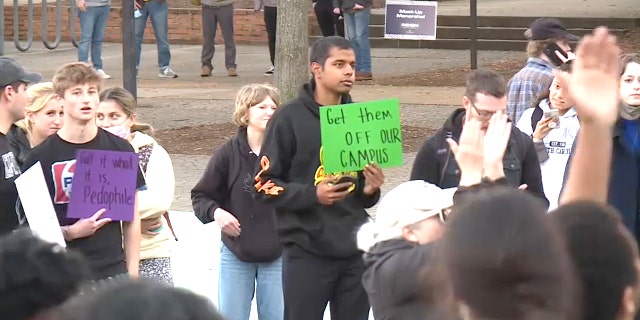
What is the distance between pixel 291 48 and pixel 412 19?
5.59m

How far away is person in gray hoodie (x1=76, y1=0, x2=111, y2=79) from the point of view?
58.7 feet

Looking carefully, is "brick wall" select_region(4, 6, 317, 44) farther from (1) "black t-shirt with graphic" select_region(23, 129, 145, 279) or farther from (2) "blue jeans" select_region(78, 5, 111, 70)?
(1) "black t-shirt with graphic" select_region(23, 129, 145, 279)

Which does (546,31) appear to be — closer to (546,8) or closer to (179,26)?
(179,26)

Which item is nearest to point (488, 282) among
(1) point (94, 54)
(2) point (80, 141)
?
(2) point (80, 141)

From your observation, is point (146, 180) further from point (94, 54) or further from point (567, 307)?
point (94, 54)

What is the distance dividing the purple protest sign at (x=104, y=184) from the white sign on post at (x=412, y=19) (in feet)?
40.5

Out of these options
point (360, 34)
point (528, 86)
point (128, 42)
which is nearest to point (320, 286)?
point (528, 86)

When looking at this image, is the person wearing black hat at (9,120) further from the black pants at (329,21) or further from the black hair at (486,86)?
the black pants at (329,21)

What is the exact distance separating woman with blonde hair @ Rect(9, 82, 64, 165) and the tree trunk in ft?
20.8

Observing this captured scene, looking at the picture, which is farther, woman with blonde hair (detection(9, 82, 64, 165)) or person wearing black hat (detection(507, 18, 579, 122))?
person wearing black hat (detection(507, 18, 579, 122))

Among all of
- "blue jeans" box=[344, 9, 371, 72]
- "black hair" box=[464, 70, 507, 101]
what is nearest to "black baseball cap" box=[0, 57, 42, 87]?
"black hair" box=[464, 70, 507, 101]

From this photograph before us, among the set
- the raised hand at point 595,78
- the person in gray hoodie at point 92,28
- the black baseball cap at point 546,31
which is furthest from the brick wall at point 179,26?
the raised hand at point 595,78

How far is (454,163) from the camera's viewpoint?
554 centimetres

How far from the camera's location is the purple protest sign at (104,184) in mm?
5344
